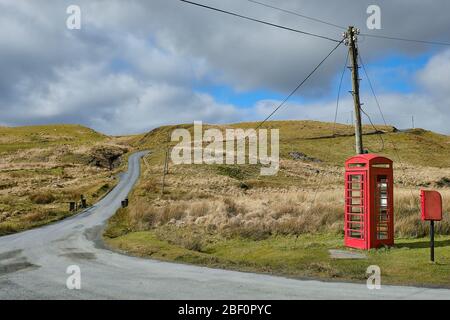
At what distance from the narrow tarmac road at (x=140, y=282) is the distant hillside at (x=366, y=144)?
76950 millimetres

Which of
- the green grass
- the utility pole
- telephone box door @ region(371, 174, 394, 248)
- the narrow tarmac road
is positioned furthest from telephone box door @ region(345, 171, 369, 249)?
the narrow tarmac road

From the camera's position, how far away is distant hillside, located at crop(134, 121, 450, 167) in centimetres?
9756

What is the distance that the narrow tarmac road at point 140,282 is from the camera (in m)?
9.04

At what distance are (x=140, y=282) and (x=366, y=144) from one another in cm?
9856

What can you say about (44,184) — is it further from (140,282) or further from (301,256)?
(140,282)

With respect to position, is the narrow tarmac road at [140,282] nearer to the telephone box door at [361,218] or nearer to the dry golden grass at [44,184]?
the telephone box door at [361,218]

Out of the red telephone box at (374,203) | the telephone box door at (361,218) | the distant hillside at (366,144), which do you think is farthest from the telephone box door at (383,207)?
the distant hillside at (366,144)

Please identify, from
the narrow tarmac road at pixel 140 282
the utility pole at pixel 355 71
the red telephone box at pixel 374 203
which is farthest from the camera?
the utility pole at pixel 355 71

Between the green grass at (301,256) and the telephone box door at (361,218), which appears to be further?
the telephone box door at (361,218)

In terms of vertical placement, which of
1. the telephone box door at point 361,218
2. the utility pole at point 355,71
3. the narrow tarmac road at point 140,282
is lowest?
the narrow tarmac road at point 140,282

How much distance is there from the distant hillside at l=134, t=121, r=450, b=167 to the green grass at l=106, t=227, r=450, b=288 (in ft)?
236
